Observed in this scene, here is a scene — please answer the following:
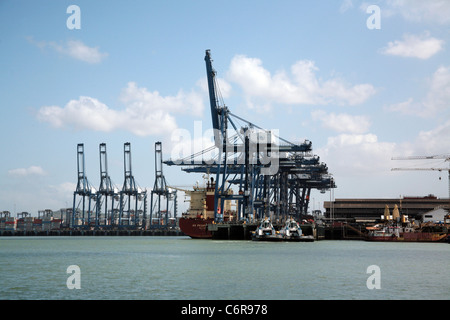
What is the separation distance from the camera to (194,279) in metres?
27.6

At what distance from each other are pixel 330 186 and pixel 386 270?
88.8m

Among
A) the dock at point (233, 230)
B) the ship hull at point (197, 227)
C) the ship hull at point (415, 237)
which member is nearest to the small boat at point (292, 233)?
the dock at point (233, 230)

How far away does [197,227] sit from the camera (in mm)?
87125

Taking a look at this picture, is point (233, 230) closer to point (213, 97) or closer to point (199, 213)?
point (199, 213)

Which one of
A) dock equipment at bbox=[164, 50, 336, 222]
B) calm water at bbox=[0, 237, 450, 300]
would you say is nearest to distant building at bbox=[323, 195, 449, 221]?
dock equipment at bbox=[164, 50, 336, 222]

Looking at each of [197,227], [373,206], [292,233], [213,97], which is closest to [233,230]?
[197,227]

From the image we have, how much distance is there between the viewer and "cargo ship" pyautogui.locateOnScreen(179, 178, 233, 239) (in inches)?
3420

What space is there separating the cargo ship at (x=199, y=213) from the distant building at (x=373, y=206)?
184 ft

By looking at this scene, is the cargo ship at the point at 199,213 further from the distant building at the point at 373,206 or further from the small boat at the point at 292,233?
the distant building at the point at 373,206

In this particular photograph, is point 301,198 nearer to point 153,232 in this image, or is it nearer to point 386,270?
point 153,232

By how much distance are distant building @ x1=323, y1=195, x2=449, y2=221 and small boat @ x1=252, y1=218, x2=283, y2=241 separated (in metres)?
68.2

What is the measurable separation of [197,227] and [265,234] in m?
18.3

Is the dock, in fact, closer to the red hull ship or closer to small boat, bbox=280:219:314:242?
small boat, bbox=280:219:314:242
